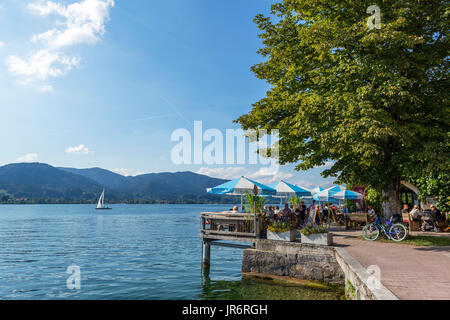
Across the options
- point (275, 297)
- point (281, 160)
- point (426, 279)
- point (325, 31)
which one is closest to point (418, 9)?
point (325, 31)

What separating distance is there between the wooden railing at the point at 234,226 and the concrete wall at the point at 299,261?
895 millimetres

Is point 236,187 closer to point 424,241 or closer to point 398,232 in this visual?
point 398,232

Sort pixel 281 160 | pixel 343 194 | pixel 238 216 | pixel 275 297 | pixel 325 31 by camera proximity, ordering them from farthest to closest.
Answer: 1. pixel 343 194
2. pixel 281 160
3. pixel 238 216
4. pixel 325 31
5. pixel 275 297

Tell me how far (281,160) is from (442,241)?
8.21 metres

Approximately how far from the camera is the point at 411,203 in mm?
31094

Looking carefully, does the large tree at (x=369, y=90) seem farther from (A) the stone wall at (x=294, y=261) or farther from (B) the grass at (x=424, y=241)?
(A) the stone wall at (x=294, y=261)

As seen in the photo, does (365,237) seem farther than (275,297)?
Yes

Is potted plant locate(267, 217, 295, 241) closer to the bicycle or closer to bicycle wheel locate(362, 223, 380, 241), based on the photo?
bicycle wheel locate(362, 223, 380, 241)

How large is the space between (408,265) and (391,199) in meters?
6.69

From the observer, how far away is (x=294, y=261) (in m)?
12.9

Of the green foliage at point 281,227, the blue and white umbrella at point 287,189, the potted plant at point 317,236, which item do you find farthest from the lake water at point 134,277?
the blue and white umbrella at point 287,189

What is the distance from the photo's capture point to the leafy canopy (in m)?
12.8
